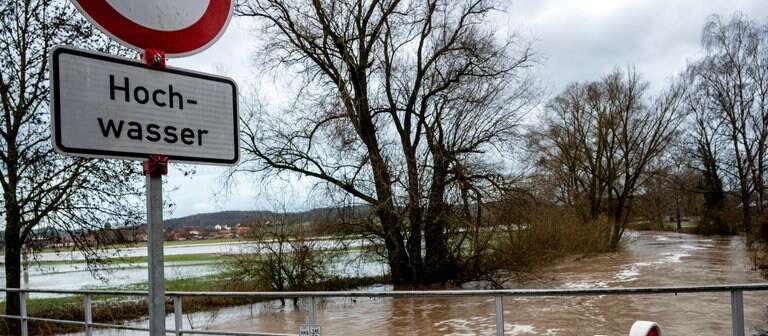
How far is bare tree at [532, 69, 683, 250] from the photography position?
39781 mm

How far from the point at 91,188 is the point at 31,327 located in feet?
14.2

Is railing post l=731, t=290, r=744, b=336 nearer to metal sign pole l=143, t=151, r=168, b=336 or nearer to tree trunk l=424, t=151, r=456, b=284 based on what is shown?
metal sign pole l=143, t=151, r=168, b=336

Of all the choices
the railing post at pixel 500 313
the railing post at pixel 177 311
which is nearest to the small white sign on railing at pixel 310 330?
the railing post at pixel 500 313

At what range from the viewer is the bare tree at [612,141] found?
39.8 m

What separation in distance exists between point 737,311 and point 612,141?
126 feet

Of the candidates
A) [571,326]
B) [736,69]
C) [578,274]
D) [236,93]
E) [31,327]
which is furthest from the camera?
[736,69]

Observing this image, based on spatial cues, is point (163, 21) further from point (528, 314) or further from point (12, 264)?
point (12, 264)

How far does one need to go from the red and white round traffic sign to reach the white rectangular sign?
7 centimetres

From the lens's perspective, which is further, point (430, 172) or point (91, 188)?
point (430, 172)

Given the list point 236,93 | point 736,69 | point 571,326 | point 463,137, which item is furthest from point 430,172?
point 736,69

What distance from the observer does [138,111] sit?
1671 mm

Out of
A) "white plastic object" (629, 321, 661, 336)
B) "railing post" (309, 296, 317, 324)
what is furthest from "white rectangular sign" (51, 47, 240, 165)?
"railing post" (309, 296, 317, 324)

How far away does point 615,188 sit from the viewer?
133ft

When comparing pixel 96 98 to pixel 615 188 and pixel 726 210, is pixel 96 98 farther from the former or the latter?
pixel 726 210
